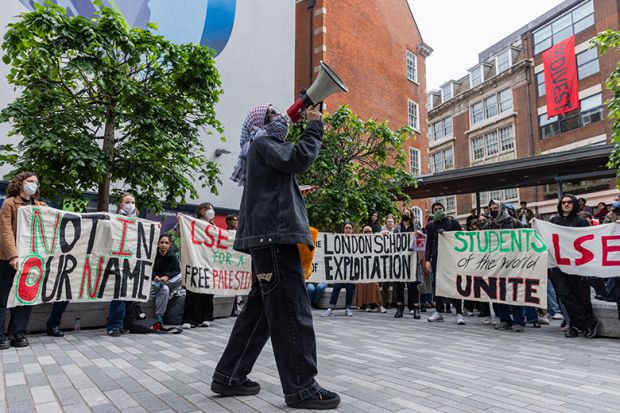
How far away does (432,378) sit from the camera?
11.8 ft

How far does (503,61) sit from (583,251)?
38776 mm

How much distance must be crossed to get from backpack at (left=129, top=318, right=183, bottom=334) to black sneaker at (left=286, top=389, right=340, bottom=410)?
4012 millimetres

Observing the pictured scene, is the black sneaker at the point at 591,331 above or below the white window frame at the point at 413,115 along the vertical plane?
below

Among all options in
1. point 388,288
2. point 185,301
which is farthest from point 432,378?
point 388,288

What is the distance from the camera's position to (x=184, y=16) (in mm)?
15773

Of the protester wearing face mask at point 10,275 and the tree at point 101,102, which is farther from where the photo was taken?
the tree at point 101,102

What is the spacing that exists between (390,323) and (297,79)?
19760 mm

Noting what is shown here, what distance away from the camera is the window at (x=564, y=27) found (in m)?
30.4

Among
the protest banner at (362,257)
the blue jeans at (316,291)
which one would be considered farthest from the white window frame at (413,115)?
the blue jeans at (316,291)

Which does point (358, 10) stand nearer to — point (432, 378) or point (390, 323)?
point (390, 323)

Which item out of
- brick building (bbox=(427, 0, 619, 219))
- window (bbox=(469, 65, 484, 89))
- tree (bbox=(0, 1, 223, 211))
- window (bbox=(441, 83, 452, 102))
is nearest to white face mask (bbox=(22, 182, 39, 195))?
tree (bbox=(0, 1, 223, 211))

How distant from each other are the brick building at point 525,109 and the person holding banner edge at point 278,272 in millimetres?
31545

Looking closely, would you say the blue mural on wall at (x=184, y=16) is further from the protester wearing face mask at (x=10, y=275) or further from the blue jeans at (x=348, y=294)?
the blue jeans at (x=348, y=294)

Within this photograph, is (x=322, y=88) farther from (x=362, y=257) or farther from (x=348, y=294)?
(x=362, y=257)
